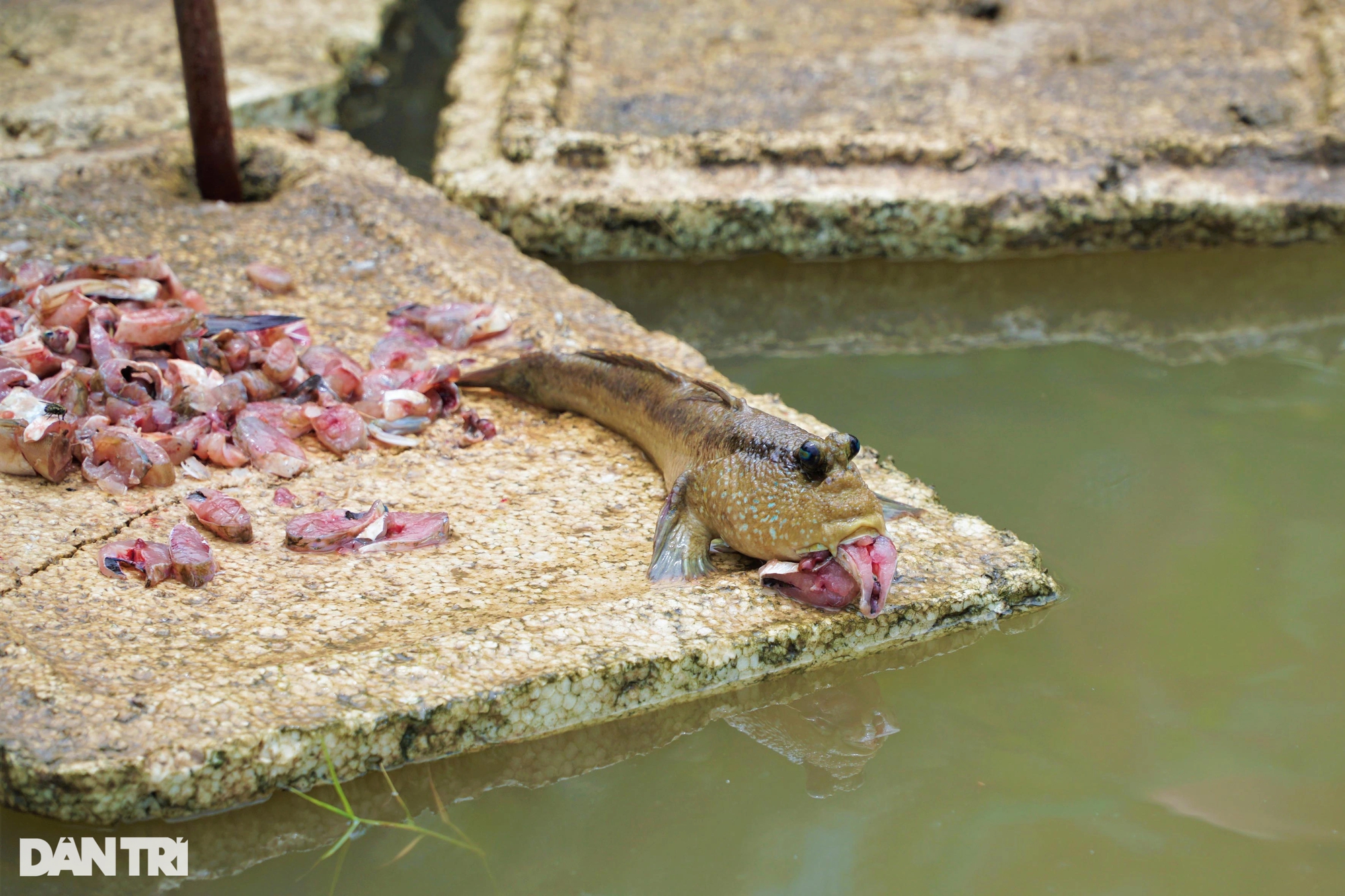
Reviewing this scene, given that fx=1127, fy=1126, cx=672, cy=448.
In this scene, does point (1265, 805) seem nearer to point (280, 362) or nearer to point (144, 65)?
point (280, 362)

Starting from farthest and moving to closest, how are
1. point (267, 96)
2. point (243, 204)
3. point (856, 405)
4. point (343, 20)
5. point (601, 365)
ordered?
point (343, 20), point (267, 96), point (243, 204), point (856, 405), point (601, 365)

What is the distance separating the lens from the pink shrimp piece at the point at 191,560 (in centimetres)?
250

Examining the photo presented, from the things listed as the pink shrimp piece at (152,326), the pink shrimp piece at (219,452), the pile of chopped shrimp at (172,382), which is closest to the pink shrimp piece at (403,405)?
the pile of chopped shrimp at (172,382)

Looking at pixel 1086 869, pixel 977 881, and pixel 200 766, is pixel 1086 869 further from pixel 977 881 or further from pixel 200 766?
pixel 200 766

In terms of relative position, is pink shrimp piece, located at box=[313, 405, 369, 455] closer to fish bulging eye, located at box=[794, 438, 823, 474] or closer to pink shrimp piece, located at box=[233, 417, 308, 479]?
pink shrimp piece, located at box=[233, 417, 308, 479]

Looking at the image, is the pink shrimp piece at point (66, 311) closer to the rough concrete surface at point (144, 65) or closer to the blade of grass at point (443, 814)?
the rough concrete surface at point (144, 65)

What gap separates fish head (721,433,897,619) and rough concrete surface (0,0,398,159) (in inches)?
143

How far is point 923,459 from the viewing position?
133 inches

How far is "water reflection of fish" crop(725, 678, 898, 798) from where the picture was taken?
2.31 metres

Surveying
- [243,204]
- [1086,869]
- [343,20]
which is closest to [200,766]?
[1086,869]

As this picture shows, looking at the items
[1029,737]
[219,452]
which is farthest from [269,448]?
[1029,737]

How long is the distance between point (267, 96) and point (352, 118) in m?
0.67
